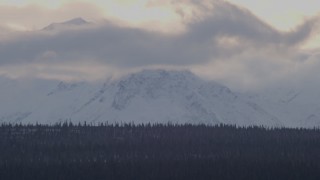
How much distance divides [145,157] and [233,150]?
19.9m

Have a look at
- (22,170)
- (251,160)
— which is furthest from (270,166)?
(22,170)

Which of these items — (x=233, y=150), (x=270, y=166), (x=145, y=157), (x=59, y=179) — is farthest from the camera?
(x=233, y=150)

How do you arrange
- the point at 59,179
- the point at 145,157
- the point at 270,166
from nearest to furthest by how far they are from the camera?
the point at 59,179 → the point at 270,166 → the point at 145,157

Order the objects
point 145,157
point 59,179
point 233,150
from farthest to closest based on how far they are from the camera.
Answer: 1. point 233,150
2. point 145,157
3. point 59,179

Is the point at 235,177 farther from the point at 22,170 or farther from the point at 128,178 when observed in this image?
the point at 22,170

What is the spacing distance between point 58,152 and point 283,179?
157 ft

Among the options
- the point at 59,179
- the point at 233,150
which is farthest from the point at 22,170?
the point at 233,150

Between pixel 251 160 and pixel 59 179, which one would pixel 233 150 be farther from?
pixel 59 179

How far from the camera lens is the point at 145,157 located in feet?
581

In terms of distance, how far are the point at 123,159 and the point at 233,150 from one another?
26.4m

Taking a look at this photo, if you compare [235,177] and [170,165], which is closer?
[235,177]

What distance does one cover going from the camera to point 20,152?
7298 inches

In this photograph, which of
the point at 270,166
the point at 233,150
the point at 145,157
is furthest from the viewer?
the point at 233,150

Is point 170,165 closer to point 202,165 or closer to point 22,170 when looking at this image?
point 202,165
